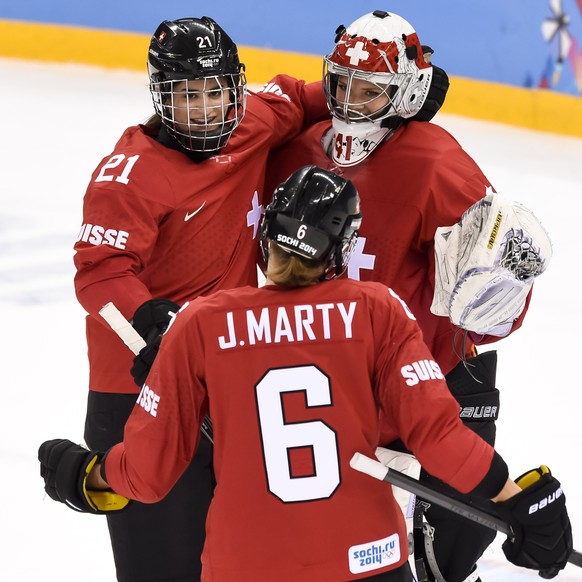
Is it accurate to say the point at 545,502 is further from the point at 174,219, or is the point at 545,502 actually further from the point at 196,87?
the point at 196,87

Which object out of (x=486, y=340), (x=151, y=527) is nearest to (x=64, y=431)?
(x=151, y=527)

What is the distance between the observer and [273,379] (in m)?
1.96

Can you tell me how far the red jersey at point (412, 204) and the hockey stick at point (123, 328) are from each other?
577 millimetres

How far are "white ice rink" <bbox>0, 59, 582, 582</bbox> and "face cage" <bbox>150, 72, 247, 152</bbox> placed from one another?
4.09 ft

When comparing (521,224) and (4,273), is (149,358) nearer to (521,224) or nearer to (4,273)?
(521,224)

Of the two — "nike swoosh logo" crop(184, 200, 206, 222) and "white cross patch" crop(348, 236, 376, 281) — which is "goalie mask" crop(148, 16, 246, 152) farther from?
"white cross patch" crop(348, 236, 376, 281)

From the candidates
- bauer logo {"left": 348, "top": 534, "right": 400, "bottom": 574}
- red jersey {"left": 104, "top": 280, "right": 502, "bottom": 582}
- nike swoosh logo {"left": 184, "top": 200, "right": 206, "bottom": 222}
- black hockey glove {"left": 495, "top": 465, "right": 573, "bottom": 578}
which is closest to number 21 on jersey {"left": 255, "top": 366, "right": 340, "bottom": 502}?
red jersey {"left": 104, "top": 280, "right": 502, "bottom": 582}

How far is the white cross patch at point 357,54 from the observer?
271cm

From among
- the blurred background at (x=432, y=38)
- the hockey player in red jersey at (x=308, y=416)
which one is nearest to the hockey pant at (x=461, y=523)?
the hockey player in red jersey at (x=308, y=416)

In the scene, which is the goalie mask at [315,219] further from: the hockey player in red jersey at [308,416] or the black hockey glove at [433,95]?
the black hockey glove at [433,95]

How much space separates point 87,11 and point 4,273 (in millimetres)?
2900

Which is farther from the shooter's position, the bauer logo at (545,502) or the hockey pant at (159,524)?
the hockey pant at (159,524)

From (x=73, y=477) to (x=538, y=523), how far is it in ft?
2.60

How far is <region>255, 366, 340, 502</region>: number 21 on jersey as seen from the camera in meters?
1.95
